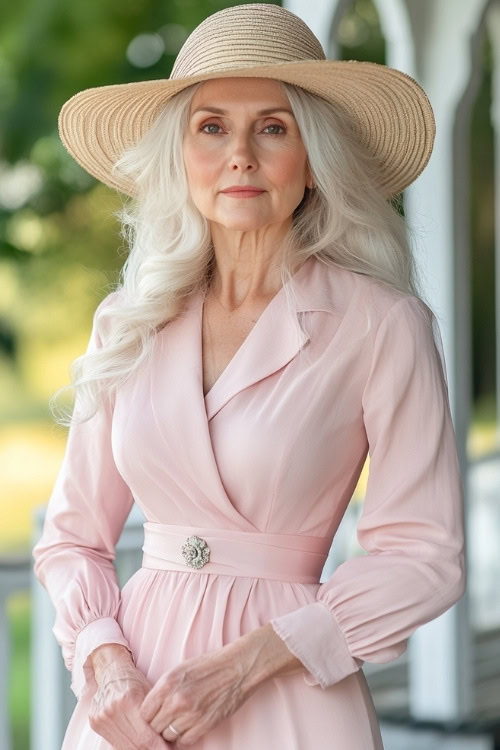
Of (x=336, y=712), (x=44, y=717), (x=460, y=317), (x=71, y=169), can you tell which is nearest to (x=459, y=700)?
(x=460, y=317)

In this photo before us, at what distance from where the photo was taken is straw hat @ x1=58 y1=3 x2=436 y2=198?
2.17 m

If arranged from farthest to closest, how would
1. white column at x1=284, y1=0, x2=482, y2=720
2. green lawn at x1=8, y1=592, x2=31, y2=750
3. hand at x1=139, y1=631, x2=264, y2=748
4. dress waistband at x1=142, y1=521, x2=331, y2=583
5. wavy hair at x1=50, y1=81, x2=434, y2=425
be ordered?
green lawn at x1=8, y1=592, x2=31, y2=750
white column at x1=284, y1=0, x2=482, y2=720
wavy hair at x1=50, y1=81, x2=434, y2=425
dress waistband at x1=142, y1=521, x2=331, y2=583
hand at x1=139, y1=631, x2=264, y2=748

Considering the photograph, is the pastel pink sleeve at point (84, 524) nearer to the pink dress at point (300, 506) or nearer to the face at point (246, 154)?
the pink dress at point (300, 506)

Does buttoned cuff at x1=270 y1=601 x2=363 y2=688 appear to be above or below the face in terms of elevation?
below

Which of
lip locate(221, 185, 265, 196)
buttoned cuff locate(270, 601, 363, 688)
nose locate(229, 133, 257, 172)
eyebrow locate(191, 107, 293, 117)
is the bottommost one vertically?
buttoned cuff locate(270, 601, 363, 688)

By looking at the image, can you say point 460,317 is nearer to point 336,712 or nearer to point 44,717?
point 44,717

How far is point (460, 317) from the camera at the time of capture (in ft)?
14.0

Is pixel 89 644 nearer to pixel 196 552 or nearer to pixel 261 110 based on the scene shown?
pixel 196 552

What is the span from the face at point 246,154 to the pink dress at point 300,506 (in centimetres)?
16

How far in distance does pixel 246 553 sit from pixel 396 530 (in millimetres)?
251

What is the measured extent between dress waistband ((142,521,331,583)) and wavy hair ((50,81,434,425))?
33cm

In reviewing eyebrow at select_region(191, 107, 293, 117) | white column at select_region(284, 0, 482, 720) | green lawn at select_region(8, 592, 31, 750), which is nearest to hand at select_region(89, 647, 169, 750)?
eyebrow at select_region(191, 107, 293, 117)

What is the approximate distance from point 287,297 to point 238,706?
70 cm

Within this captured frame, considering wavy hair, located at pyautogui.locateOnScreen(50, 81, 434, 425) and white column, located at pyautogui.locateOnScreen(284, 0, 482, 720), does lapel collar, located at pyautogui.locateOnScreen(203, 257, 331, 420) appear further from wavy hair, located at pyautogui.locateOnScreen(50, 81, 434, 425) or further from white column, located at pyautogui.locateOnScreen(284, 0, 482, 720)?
white column, located at pyautogui.locateOnScreen(284, 0, 482, 720)
